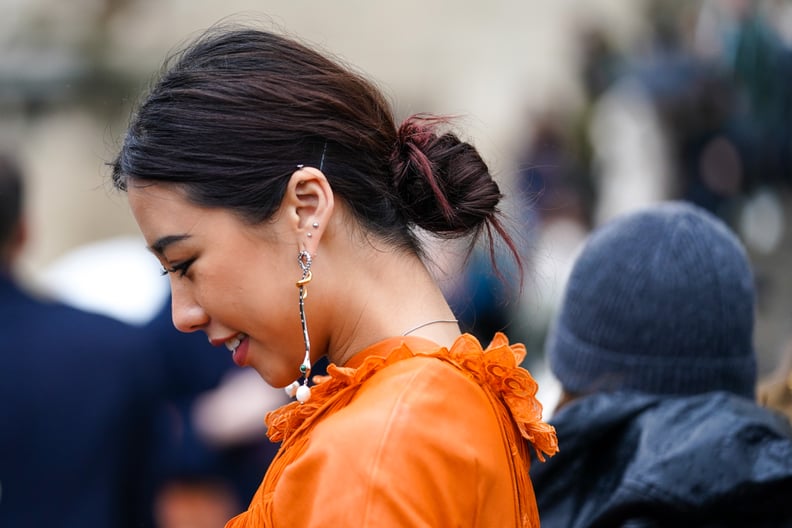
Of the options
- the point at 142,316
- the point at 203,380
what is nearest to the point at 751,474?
the point at 203,380

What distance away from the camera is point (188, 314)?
1.60m

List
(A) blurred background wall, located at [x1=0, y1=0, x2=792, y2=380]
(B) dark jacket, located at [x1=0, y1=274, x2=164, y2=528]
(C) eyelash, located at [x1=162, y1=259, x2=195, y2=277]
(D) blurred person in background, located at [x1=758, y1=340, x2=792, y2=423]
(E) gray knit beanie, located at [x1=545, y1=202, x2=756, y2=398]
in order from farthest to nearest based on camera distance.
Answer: (A) blurred background wall, located at [x1=0, y1=0, x2=792, y2=380] → (B) dark jacket, located at [x1=0, y1=274, x2=164, y2=528] → (D) blurred person in background, located at [x1=758, y1=340, x2=792, y2=423] → (E) gray knit beanie, located at [x1=545, y1=202, x2=756, y2=398] → (C) eyelash, located at [x1=162, y1=259, x2=195, y2=277]

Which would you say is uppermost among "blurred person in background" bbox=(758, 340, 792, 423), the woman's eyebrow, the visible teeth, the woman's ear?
the woman's ear

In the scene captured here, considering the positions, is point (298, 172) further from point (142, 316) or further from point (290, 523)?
point (142, 316)

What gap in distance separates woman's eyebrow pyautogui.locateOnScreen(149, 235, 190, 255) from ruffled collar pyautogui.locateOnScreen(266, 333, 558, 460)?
0.29m

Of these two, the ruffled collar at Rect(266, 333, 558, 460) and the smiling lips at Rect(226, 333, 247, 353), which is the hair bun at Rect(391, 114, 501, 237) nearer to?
the ruffled collar at Rect(266, 333, 558, 460)

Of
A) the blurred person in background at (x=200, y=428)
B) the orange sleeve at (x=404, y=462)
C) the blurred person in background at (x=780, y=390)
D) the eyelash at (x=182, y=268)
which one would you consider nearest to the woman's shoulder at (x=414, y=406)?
the orange sleeve at (x=404, y=462)

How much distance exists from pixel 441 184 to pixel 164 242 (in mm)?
429

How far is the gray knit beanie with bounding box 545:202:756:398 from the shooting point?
6.52ft

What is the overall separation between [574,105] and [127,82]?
5.22 meters

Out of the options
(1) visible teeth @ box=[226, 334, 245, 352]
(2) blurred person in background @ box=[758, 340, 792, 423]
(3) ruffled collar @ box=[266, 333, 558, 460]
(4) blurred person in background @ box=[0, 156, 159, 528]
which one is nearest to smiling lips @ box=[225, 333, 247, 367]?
(1) visible teeth @ box=[226, 334, 245, 352]

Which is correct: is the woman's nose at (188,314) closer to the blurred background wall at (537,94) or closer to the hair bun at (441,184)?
the hair bun at (441,184)

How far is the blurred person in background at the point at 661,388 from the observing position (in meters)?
1.79

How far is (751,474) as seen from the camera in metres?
1.78
